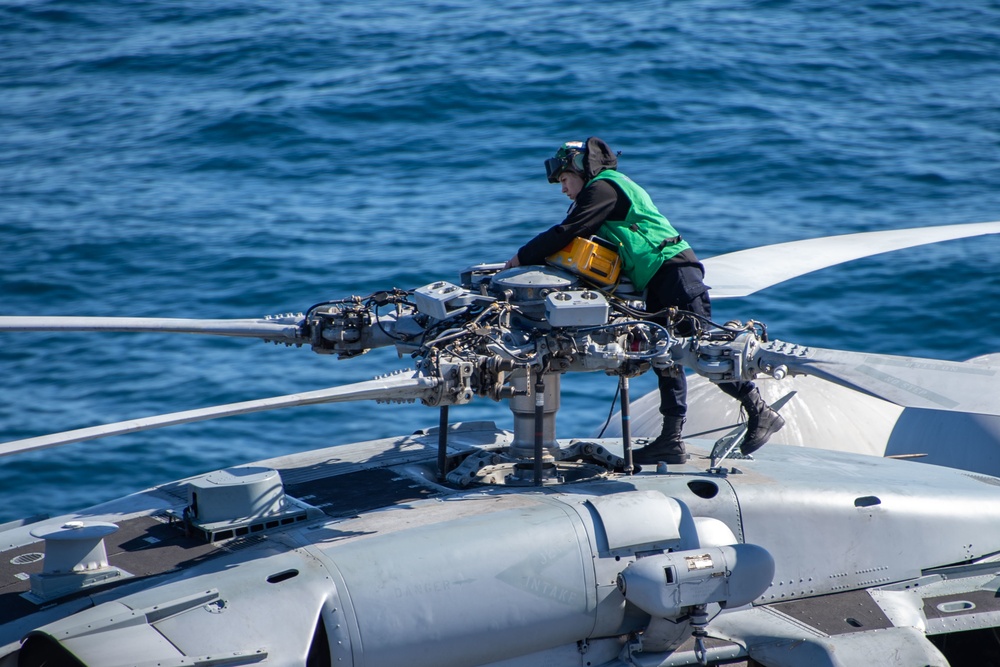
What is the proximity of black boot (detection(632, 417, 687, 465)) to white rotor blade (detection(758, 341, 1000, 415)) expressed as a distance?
5.75 feet

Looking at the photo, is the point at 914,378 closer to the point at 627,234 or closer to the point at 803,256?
the point at 627,234

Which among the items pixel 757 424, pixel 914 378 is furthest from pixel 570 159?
pixel 914 378

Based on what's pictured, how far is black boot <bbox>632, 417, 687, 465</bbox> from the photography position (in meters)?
9.34

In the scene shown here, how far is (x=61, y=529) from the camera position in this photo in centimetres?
764

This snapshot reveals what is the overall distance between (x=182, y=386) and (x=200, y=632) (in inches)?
480

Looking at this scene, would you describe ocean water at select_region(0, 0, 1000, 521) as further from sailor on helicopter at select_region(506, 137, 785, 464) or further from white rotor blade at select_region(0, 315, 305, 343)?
sailor on helicopter at select_region(506, 137, 785, 464)

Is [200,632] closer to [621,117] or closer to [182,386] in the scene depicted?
[182,386]

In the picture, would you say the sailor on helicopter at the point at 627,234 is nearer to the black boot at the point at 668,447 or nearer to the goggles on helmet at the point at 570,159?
the goggles on helmet at the point at 570,159

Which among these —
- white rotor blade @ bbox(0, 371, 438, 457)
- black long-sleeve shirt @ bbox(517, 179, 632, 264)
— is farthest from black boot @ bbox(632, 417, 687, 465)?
white rotor blade @ bbox(0, 371, 438, 457)

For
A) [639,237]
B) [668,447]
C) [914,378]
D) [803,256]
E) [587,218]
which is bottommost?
[668,447]

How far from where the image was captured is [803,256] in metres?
9.93

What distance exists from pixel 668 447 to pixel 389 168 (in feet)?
54.8

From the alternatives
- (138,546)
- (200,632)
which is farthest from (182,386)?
(200,632)

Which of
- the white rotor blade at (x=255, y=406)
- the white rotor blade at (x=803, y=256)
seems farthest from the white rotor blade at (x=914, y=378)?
the white rotor blade at (x=255, y=406)
